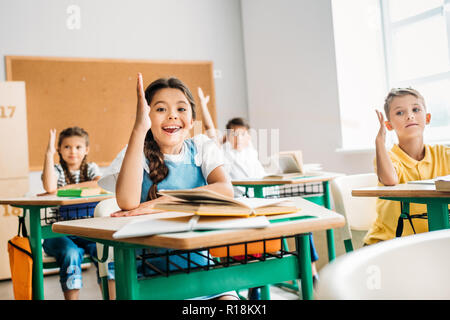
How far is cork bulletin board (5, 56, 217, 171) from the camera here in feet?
14.8

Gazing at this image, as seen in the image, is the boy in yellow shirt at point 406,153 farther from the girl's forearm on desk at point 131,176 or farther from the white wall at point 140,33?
the white wall at point 140,33

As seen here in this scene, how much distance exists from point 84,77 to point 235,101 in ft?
6.14

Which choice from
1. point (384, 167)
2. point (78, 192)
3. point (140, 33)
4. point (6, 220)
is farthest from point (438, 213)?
point (140, 33)

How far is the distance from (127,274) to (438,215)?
1.01 m

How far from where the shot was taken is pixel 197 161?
5.11 ft

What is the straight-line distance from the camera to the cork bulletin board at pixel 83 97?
14.8 ft

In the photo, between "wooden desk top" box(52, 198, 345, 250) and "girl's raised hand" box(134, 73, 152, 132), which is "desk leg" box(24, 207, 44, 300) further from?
"wooden desk top" box(52, 198, 345, 250)

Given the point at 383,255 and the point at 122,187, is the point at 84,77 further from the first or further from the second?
the point at 383,255

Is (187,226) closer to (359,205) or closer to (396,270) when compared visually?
(396,270)

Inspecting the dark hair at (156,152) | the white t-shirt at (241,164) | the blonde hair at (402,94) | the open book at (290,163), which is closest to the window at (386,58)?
the white t-shirt at (241,164)

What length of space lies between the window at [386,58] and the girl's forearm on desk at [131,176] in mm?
2580

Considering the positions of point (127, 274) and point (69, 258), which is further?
point (69, 258)

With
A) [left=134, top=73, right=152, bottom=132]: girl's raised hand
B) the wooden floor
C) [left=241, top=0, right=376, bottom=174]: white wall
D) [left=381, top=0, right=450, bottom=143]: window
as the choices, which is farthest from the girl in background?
[left=381, top=0, right=450, bottom=143]: window

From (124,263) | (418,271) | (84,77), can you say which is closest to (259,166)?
(84,77)
